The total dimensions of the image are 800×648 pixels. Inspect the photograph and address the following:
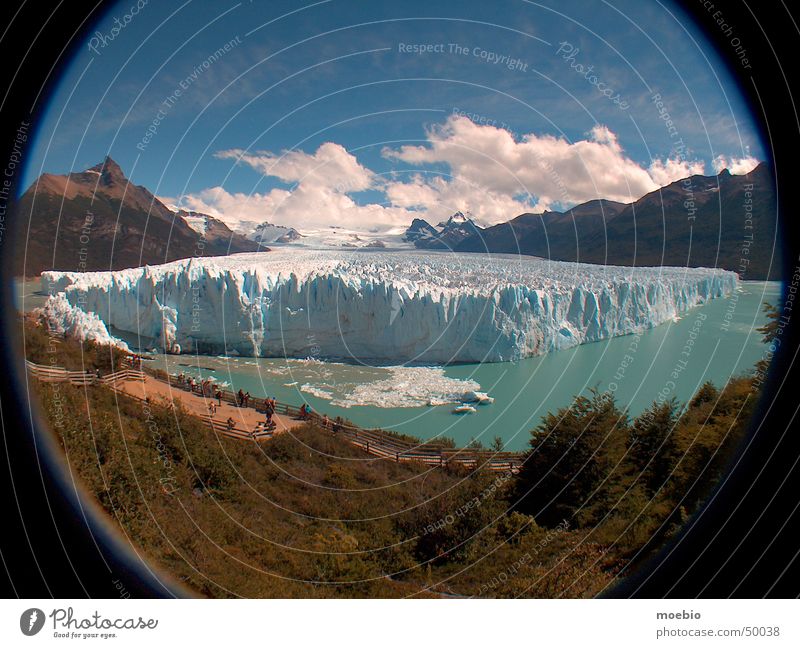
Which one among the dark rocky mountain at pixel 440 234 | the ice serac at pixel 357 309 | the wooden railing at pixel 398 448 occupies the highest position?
the dark rocky mountain at pixel 440 234

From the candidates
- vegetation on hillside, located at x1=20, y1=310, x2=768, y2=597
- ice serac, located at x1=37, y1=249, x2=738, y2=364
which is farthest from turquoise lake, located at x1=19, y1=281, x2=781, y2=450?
vegetation on hillside, located at x1=20, y1=310, x2=768, y2=597

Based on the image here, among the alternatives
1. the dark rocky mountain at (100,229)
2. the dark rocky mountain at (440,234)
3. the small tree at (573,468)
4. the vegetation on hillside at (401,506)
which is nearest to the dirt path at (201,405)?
the vegetation on hillside at (401,506)

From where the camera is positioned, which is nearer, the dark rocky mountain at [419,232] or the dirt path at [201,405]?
the dirt path at [201,405]

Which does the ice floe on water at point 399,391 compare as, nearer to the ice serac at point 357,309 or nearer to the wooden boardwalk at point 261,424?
the ice serac at point 357,309

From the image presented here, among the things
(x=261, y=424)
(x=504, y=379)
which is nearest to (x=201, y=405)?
(x=261, y=424)

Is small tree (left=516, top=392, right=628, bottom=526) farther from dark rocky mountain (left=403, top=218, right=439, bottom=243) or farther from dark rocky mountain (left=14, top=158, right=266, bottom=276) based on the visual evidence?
dark rocky mountain (left=403, top=218, right=439, bottom=243)

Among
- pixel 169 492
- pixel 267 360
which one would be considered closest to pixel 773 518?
pixel 169 492

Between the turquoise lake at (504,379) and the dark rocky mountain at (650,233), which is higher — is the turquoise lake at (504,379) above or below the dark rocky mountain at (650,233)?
below
